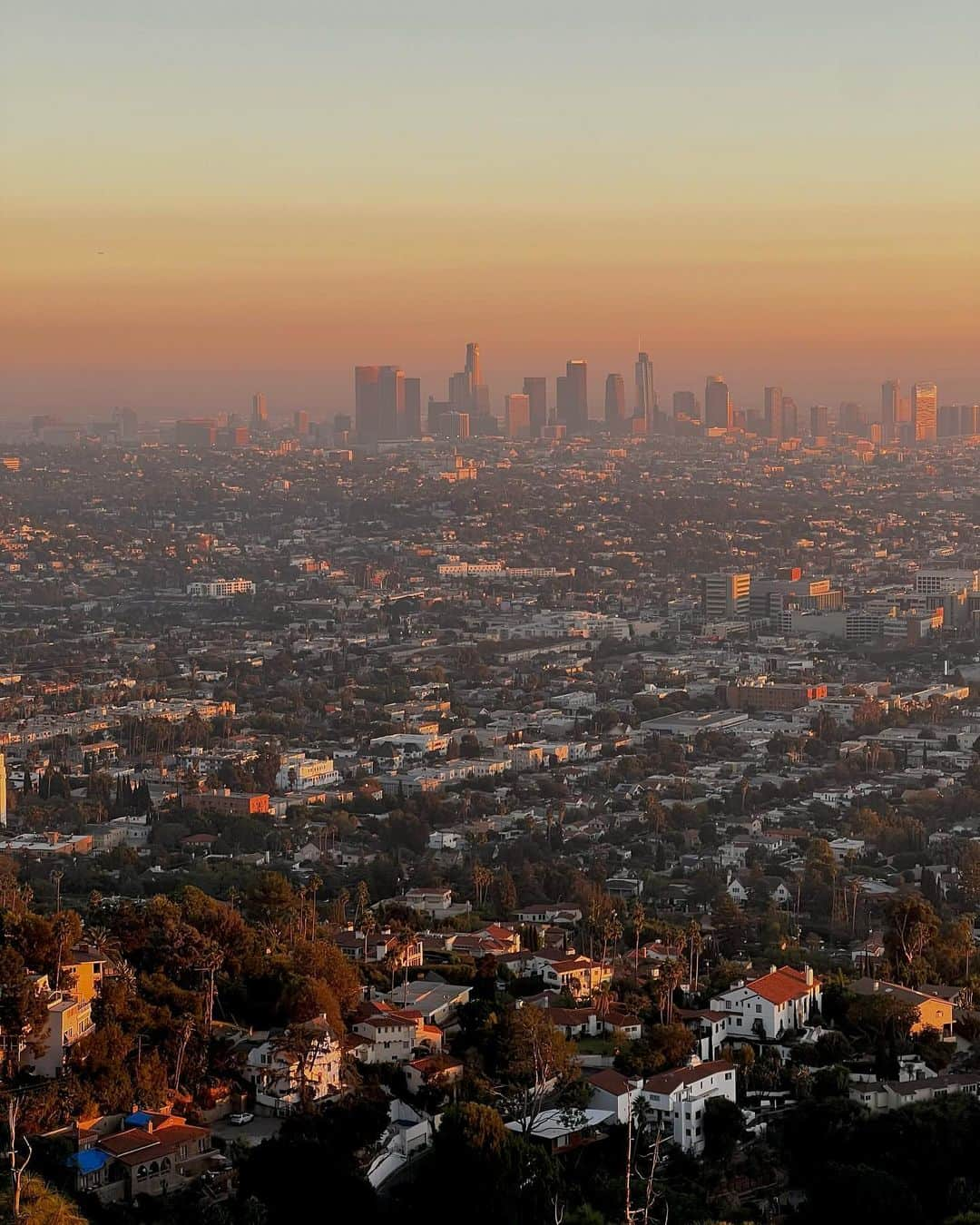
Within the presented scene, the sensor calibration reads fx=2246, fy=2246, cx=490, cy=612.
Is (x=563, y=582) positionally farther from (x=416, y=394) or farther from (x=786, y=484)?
(x=416, y=394)

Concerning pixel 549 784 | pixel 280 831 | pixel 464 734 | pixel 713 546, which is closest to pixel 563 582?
pixel 713 546

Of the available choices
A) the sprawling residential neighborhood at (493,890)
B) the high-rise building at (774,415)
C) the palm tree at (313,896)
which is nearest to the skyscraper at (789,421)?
the high-rise building at (774,415)

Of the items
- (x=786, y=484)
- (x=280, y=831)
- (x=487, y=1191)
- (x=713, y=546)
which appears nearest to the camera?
(x=487, y=1191)

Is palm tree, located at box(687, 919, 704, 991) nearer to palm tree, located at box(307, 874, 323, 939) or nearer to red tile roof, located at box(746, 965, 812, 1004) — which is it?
red tile roof, located at box(746, 965, 812, 1004)

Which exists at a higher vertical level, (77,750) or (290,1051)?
(290,1051)

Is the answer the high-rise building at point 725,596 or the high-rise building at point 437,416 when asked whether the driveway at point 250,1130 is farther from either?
the high-rise building at point 437,416

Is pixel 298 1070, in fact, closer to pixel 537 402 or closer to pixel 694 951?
pixel 694 951

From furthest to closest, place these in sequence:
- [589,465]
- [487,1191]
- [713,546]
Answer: [589,465] < [713,546] < [487,1191]
